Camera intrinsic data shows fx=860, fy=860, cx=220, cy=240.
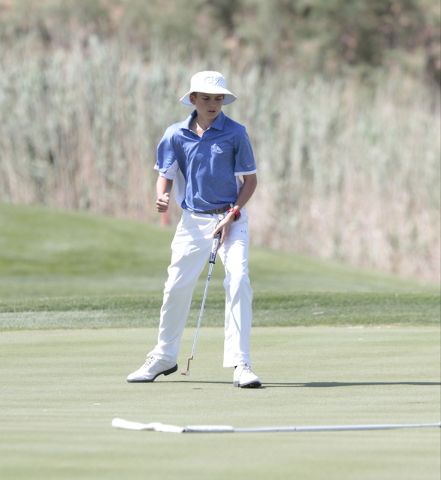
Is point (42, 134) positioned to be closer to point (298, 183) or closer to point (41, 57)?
point (41, 57)

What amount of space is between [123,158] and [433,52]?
1879cm

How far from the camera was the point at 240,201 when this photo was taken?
4758mm

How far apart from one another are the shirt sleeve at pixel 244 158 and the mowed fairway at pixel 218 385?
1157 millimetres

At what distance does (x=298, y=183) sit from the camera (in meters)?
15.2

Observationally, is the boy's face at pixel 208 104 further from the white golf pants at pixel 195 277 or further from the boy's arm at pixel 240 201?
the white golf pants at pixel 195 277

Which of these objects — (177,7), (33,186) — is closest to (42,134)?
(33,186)

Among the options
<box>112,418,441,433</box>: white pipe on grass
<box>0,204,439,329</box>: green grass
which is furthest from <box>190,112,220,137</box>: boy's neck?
<box>0,204,439,329</box>: green grass

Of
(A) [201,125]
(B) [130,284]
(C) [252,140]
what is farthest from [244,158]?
(C) [252,140]

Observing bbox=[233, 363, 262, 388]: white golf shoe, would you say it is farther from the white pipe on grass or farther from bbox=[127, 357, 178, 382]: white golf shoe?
the white pipe on grass

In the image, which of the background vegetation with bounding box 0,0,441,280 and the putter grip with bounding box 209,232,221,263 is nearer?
the putter grip with bounding box 209,232,221,263

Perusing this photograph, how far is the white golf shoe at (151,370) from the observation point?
4.56 meters

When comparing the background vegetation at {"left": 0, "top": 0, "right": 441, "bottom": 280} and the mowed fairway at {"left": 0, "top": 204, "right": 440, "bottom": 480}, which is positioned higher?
the background vegetation at {"left": 0, "top": 0, "right": 441, "bottom": 280}

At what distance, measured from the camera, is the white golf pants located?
15.3 feet

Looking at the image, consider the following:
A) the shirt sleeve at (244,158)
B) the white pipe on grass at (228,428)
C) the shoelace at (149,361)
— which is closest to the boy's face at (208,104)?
the shirt sleeve at (244,158)
